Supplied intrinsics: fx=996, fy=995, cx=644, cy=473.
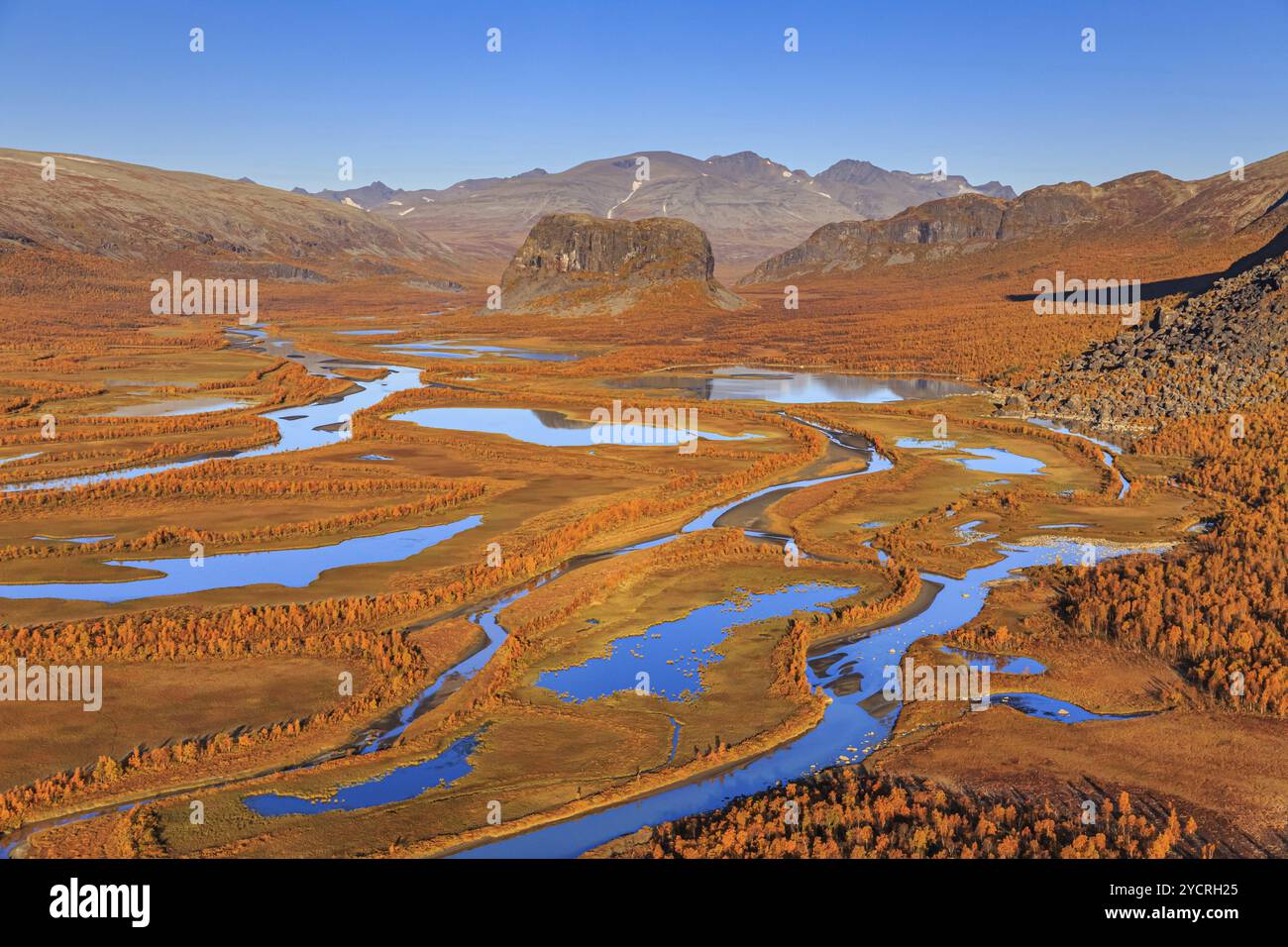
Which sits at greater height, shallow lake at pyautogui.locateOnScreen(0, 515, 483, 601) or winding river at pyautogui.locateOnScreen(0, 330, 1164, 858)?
shallow lake at pyautogui.locateOnScreen(0, 515, 483, 601)

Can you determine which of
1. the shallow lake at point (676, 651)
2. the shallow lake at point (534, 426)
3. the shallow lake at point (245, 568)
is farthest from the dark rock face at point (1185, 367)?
the shallow lake at point (245, 568)

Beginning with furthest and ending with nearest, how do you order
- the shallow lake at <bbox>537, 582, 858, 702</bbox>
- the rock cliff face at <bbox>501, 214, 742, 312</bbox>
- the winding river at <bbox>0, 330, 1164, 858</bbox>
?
the rock cliff face at <bbox>501, 214, 742, 312</bbox> < the shallow lake at <bbox>537, 582, 858, 702</bbox> < the winding river at <bbox>0, 330, 1164, 858</bbox>

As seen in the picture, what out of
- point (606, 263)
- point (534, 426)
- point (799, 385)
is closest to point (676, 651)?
point (534, 426)

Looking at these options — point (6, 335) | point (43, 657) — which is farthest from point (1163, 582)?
point (6, 335)

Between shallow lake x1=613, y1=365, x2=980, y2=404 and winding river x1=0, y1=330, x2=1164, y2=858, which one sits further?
shallow lake x1=613, y1=365, x2=980, y2=404

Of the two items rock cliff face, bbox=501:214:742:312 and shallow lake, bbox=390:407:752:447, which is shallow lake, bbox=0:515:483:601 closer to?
shallow lake, bbox=390:407:752:447

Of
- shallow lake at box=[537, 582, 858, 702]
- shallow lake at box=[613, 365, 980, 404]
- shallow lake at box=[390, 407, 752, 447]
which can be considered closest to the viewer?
shallow lake at box=[537, 582, 858, 702]

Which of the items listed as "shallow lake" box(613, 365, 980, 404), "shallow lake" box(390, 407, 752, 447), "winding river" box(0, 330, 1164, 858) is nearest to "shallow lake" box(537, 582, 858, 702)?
"winding river" box(0, 330, 1164, 858)

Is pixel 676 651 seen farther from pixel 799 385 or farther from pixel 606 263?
pixel 606 263
